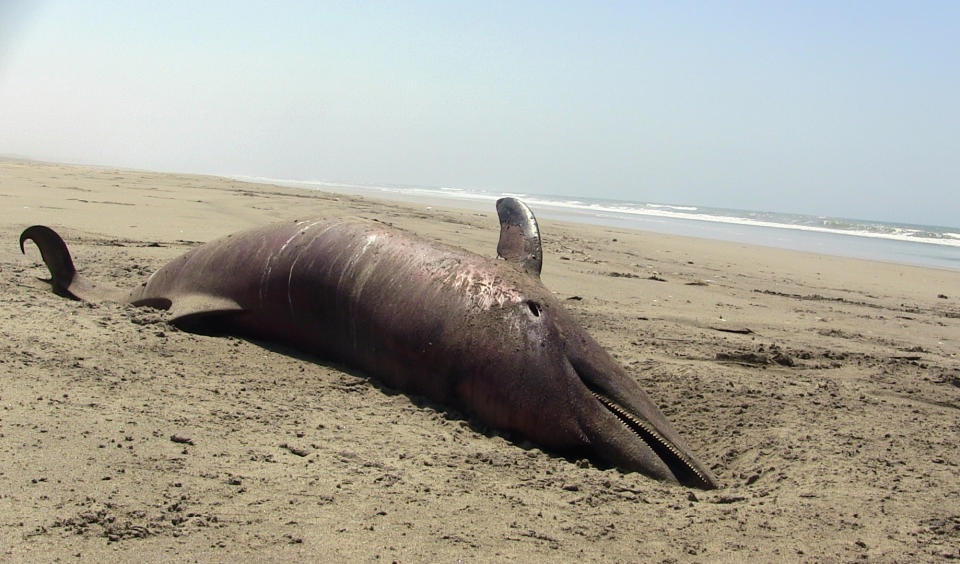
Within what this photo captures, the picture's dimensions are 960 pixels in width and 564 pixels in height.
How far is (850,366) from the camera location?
496 cm

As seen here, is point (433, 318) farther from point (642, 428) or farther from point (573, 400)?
point (642, 428)

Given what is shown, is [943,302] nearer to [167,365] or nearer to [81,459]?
[167,365]

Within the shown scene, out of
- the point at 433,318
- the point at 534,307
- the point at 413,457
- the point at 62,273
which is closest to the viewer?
the point at 413,457

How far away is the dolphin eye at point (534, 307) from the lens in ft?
11.4

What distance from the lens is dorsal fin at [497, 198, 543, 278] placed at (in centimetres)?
418

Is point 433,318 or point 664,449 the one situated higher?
point 433,318

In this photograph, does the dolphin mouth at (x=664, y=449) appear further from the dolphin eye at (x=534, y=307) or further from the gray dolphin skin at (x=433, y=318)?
the dolphin eye at (x=534, y=307)

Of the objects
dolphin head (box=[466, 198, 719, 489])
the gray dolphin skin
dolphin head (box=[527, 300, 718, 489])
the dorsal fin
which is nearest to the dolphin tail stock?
the gray dolphin skin

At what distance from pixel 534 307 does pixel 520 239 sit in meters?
0.89

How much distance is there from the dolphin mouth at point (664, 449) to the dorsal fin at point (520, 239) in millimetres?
973

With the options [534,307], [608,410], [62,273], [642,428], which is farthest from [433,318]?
[62,273]

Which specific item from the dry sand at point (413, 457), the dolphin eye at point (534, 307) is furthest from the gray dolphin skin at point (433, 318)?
the dry sand at point (413, 457)

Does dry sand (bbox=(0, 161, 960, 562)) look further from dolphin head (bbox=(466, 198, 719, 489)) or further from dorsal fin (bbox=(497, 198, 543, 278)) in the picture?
dorsal fin (bbox=(497, 198, 543, 278))

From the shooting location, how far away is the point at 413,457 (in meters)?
2.94
